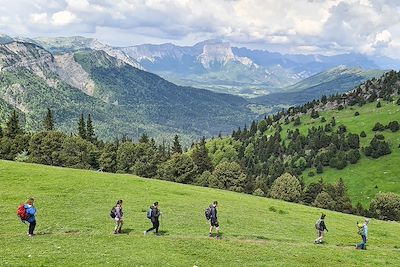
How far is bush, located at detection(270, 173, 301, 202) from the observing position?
14300 cm

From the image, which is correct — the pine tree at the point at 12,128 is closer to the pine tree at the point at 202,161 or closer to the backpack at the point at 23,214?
the pine tree at the point at 202,161

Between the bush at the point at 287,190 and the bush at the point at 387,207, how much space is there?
25.6 m

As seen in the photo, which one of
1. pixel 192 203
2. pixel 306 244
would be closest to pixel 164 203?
pixel 192 203

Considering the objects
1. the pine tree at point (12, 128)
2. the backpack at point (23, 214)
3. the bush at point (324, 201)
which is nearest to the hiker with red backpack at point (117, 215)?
the backpack at point (23, 214)

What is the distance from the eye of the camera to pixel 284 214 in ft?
212

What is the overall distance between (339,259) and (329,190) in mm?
122116

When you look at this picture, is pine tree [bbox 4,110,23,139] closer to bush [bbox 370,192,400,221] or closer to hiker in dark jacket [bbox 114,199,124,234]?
hiker in dark jacket [bbox 114,199,124,234]

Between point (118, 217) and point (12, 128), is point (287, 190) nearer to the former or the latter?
point (12, 128)

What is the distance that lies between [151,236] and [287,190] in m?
110

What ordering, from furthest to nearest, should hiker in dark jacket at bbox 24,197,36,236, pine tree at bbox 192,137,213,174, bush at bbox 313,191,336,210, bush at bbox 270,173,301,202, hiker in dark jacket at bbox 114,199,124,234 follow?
pine tree at bbox 192,137,213,174 → bush at bbox 270,173,301,202 → bush at bbox 313,191,336,210 → hiker in dark jacket at bbox 114,199,124,234 → hiker in dark jacket at bbox 24,197,36,236

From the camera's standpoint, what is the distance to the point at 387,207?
430ft

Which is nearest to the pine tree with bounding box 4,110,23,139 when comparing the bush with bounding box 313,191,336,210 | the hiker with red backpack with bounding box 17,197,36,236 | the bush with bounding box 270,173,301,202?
the bush with bounding box 270,173,301,202

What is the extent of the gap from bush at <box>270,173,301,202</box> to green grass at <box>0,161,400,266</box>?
7362 centimetres

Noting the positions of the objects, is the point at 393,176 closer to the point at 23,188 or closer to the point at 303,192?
the point at 303,192
